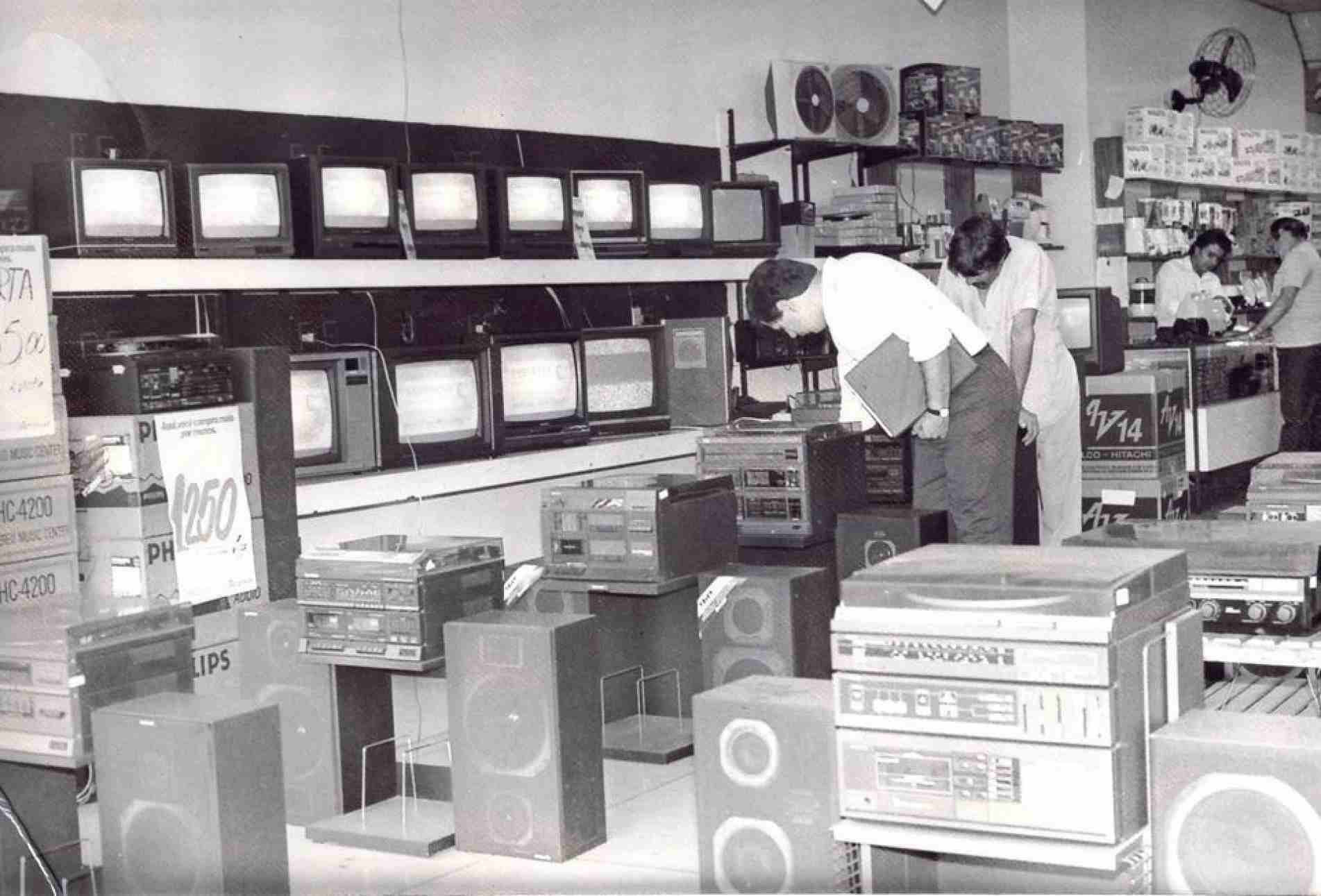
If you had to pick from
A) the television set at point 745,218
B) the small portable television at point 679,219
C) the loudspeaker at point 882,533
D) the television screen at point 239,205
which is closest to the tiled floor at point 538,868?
the loudspeaker at point 882,533

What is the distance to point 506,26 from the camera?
6.29m

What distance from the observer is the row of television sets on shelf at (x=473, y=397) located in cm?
491

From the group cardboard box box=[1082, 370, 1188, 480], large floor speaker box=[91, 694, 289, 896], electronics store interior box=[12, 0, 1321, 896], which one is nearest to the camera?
electronics store interior box=[12, 0, 1321, 896]

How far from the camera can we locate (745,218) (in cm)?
660

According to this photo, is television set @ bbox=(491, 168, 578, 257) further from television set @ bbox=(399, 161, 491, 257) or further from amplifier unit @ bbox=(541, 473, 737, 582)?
amplifier unit @ bbox=(541, 473, 737, 582)

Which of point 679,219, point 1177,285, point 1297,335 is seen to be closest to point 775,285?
point 679,219

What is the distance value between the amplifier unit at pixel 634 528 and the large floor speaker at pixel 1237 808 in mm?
2010

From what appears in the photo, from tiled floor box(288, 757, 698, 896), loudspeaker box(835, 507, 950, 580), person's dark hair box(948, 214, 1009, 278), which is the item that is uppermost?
person's dark hair box(948, 214, 1009, 278)

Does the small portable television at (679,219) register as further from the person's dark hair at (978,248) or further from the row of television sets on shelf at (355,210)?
the person's dark hair at (978,248)

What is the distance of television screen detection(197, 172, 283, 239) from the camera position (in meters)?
4.65

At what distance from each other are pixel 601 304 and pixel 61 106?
243 cm

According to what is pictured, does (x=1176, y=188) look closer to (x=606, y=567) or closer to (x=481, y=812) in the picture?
(x=606, y=567)

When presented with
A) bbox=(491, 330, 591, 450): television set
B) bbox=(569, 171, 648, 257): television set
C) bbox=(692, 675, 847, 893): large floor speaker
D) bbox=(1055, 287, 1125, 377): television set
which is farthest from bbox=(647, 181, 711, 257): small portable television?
bbox=(692, 675, 847, 893): large floor speaker

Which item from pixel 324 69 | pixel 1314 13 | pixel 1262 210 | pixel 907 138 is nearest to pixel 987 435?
pixel 324 69
